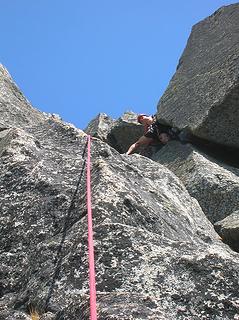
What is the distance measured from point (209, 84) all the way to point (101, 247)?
1455 centimetres

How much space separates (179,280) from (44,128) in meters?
7.19

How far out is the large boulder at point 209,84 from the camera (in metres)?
18.7

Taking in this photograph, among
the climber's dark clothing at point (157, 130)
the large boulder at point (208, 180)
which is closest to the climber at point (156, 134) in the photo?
the climber's dark clothing at point (157, 130)

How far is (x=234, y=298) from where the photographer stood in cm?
559

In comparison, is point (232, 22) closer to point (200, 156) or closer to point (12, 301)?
point (200, 156)

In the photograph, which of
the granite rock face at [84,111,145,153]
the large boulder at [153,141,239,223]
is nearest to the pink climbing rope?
the large boulder at [153,141,239,223]

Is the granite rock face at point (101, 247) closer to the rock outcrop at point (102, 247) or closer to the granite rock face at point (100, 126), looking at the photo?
the rock outcrop at point (102, 247)

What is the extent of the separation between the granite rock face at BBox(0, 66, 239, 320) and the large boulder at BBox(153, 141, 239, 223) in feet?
19.3

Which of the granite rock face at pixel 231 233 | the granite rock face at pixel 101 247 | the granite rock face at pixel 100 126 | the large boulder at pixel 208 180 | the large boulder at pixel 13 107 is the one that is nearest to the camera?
the granite rock face at pixel 101 247

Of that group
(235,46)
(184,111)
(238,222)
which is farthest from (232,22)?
(238,222)

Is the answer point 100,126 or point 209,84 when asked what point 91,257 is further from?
point 100,126

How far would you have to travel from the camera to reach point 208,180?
1691cm

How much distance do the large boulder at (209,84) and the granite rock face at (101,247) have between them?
8.65 metres

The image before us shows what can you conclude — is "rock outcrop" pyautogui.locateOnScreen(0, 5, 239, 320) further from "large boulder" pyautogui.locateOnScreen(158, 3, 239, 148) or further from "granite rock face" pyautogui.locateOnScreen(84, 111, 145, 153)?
"granite rock face" pyautogui.locateOnScreen(84, 111, 145, 153)
